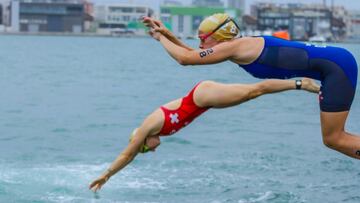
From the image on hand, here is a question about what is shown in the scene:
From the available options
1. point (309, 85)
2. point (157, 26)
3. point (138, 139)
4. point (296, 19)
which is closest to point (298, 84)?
point (309, 85)

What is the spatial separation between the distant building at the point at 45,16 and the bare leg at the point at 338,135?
515 ft

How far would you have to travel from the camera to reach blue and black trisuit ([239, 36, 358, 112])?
1092 cm

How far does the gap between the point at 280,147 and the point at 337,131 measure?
12807 millimetres

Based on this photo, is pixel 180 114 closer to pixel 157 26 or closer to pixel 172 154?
pixel 157 26

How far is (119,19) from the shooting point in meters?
178

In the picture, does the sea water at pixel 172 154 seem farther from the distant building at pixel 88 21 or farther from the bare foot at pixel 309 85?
the distant building at pixel 88 21

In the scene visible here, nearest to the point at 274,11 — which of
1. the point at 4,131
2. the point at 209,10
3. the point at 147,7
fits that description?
the point at 209,10

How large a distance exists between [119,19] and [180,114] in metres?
168

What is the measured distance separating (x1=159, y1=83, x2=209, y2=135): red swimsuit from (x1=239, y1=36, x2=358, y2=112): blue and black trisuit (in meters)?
0.71

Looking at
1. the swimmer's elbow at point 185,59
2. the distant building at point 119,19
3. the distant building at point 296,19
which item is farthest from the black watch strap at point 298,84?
the distant building at point 119,19

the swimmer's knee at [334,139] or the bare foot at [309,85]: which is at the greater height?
the bare foot at [309,85]

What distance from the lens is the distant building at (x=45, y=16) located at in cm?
16788

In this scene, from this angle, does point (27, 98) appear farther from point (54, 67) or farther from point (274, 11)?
point (274, 11)

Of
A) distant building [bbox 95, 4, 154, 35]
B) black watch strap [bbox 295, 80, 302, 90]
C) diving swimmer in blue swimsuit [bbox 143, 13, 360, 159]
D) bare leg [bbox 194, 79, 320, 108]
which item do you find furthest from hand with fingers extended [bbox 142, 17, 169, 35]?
distant building [bbox 95, 4, 154, 35]
